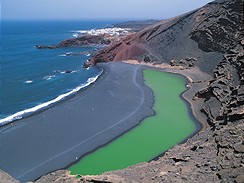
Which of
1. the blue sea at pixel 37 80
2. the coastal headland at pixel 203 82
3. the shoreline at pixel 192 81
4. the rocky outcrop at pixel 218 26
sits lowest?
the blue sea at pixel 37 80

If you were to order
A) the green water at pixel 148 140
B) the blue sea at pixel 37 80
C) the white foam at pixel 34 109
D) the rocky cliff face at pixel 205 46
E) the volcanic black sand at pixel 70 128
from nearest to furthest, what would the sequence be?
1. the green water at pixel 148 140
2. the volcanic black sand at pixel 70 128
3. the white foam at pixel 34 109
4. the rocky cliff face at pixel 205 46
5. the blue sea at pixel 37 80

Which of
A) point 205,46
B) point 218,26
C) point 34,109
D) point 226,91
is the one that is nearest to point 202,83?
point 226,91

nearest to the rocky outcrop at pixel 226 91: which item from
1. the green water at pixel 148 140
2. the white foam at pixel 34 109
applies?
the green water at pixel 148 140

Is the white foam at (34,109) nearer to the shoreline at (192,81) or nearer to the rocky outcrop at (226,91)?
the shoreline at (192,81)

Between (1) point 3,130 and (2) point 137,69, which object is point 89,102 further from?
(2) point 137,69

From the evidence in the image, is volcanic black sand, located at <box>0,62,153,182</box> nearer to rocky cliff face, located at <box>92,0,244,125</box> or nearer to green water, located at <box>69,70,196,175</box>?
green water, located at <box>69,70,196,175</box>

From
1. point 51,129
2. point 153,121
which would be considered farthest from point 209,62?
point 51,129

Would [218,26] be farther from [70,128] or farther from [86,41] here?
Result: [86,41]
